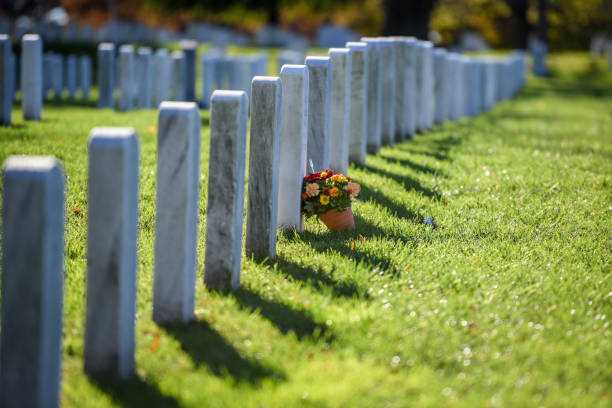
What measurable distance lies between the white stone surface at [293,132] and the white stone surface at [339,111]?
1381 millimetres

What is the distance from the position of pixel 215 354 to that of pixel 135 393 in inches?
17.5

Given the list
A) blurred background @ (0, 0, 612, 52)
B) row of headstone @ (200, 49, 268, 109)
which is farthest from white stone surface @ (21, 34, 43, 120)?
blurred background @ (0, 0, 612, 52)

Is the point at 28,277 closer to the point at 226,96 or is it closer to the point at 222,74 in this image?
the point at 226,96

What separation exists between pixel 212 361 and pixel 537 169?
17.8 ft

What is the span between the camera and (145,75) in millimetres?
12383

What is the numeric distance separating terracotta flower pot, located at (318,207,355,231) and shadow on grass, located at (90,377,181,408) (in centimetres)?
231

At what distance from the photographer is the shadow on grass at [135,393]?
279 centimetres

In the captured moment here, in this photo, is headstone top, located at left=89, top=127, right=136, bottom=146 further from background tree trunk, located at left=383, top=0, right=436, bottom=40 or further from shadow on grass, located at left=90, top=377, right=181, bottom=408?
background tree trunk, located at left=383, top=0, right=436, bottom=40

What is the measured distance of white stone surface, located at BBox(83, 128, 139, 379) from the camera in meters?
2.75

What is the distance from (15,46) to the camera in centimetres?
2255

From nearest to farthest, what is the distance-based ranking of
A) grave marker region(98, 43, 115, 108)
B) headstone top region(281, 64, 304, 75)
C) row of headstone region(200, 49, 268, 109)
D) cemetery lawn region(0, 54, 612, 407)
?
cemetery lawn region(0, 54, 612, 407)
headstone top region(281, 64, 304, 75)
grave marker region(98, 43, 115, 108)
row of headstone region(200, 49, 268, 109)

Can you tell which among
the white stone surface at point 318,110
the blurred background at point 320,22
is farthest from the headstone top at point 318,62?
Answer: the blurred background at point 320,22

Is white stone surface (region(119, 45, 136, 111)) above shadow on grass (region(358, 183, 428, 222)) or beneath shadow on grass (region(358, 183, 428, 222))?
above

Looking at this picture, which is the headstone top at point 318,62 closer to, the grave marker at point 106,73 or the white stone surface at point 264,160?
the white stone surface at point 264,160
